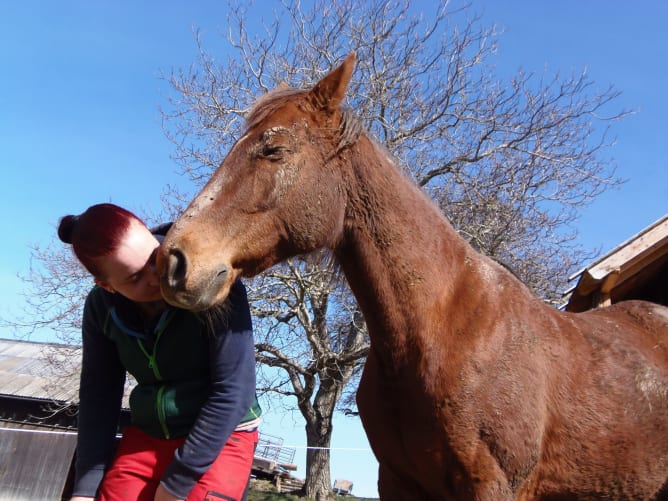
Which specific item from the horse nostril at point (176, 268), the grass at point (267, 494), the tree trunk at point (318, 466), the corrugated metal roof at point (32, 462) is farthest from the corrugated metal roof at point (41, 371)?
the horse nostril at point (176, 268)

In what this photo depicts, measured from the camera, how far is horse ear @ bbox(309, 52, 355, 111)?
119 inches

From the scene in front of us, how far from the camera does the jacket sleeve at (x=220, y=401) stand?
2297 mm

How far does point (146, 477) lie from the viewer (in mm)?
2480

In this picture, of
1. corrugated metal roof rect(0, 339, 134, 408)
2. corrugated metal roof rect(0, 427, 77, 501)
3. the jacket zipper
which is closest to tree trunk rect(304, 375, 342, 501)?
corrugated metal roof rect(0, 339, 134, 408)

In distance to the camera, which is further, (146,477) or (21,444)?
(21,444)

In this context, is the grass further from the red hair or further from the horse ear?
the red hair

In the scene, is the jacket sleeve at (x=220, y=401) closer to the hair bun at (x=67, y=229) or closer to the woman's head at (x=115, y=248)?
the woman's head at (x=115, y=248)

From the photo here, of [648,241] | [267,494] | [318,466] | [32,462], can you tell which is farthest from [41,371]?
[648,241]

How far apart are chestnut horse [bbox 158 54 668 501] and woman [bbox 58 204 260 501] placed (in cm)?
20

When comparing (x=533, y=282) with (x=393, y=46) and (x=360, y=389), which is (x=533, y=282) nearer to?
(x=393, y=46)

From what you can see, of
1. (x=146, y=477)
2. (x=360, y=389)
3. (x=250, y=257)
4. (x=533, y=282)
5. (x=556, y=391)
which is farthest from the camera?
(x=533, y=282)

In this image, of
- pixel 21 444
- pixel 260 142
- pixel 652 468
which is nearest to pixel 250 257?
pixel 260 142

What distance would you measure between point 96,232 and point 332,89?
131cm

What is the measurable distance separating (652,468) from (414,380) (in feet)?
5.00
